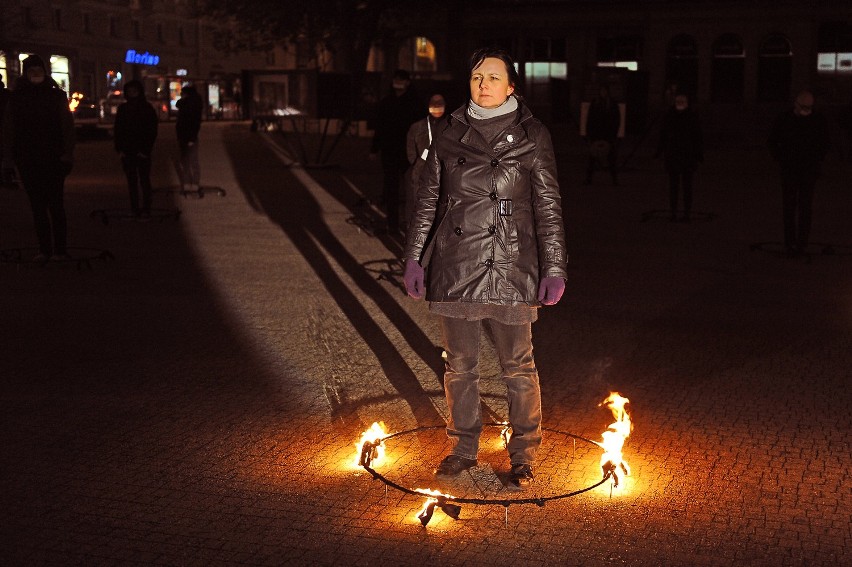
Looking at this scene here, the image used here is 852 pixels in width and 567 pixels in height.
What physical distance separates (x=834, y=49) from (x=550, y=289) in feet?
161

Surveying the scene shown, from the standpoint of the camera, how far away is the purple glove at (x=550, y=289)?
16.8 ft

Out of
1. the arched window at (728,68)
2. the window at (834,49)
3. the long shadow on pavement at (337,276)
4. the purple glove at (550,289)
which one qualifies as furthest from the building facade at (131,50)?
the purple glove at (550,289)

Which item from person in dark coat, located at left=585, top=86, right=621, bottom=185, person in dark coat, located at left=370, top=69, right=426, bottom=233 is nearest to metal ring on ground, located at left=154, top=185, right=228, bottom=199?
person in dark coat, located at left=370, top=69, right=426, bottom=233

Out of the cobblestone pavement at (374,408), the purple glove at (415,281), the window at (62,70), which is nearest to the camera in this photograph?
the cobblestone pavement at (374,408)

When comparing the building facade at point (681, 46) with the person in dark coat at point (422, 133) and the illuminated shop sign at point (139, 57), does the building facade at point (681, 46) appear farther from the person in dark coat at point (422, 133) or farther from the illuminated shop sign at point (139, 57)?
the person in dark coat at point (422, 133)

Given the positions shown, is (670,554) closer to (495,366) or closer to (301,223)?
(495,366)

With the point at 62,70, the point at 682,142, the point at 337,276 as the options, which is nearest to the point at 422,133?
the point at 337,276

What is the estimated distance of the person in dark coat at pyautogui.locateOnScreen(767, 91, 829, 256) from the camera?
1314 cm

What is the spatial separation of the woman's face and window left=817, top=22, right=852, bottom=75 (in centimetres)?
4860

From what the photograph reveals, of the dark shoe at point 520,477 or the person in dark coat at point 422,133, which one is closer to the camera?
the dark shoe at point 520,477

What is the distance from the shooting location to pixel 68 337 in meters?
8.80

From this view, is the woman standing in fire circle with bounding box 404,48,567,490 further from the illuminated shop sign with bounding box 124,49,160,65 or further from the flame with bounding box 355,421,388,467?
the illuminated shop sign with bounding box 124,49,160,65

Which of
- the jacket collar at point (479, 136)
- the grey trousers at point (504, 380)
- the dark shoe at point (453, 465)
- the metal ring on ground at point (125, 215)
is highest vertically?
the jacket collar at point (479, 136)

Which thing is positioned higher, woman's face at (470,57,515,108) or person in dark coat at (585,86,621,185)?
woman's face at (470,57,515,108)
